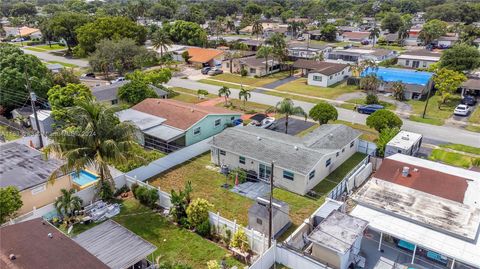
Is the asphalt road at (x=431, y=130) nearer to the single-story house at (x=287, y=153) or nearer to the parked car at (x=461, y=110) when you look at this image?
the parked car at (x=461, y=110)

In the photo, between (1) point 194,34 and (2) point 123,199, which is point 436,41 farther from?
(2) point 123,199

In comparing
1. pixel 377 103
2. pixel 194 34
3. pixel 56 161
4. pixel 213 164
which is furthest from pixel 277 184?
pixel 194 34

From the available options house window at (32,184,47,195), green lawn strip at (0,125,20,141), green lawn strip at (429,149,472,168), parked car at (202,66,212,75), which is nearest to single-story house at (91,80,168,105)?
green lawn strip at (0,125,20,141)

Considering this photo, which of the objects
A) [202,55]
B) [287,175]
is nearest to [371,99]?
[287,175]

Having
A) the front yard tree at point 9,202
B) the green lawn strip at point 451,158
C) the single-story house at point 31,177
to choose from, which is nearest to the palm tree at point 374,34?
the green lawn strip at point 451,158

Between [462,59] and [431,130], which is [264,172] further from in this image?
[462,59]

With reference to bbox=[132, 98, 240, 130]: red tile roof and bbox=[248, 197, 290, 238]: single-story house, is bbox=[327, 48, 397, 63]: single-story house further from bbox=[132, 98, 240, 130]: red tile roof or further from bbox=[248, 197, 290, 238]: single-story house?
bbox=[248, 197, 290, 238]: single-story house
